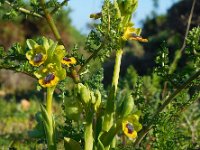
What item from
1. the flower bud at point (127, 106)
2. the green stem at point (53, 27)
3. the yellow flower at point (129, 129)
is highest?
the green stem at point (53, 27)

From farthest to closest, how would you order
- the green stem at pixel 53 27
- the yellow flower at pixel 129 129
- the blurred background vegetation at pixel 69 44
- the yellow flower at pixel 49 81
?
the blurred background vegetation at pixel 69 44 < the green stem at pixel 53 27 < the yellow flower at pixel 49 81 < the yellow flower at pixel 129 129

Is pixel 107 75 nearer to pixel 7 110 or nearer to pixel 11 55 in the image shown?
pixel 7 110

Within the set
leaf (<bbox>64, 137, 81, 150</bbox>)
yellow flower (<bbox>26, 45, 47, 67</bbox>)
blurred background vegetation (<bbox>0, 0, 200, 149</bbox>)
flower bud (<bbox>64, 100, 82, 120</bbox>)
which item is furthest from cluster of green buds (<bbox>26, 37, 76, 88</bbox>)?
blurred background vegetation (<bbox>0, 0, 200, 149</bbox>)

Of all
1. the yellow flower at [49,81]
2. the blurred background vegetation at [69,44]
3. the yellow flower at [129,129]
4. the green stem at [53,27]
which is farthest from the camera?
the blurred background vegetation at [69,44]

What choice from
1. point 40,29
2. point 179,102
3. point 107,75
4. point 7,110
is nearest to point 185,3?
point 107,75

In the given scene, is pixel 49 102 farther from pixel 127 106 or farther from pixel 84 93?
pixel 127 106

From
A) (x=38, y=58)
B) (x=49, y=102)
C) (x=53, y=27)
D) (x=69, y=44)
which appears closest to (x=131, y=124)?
(x=49, y=102)

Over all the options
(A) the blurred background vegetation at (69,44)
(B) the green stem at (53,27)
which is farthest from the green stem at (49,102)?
(A) the blurred background vegetation at (69,44)

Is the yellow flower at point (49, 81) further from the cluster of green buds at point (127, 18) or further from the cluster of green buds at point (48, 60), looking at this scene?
the cluster of green buds at point (127, 18)
